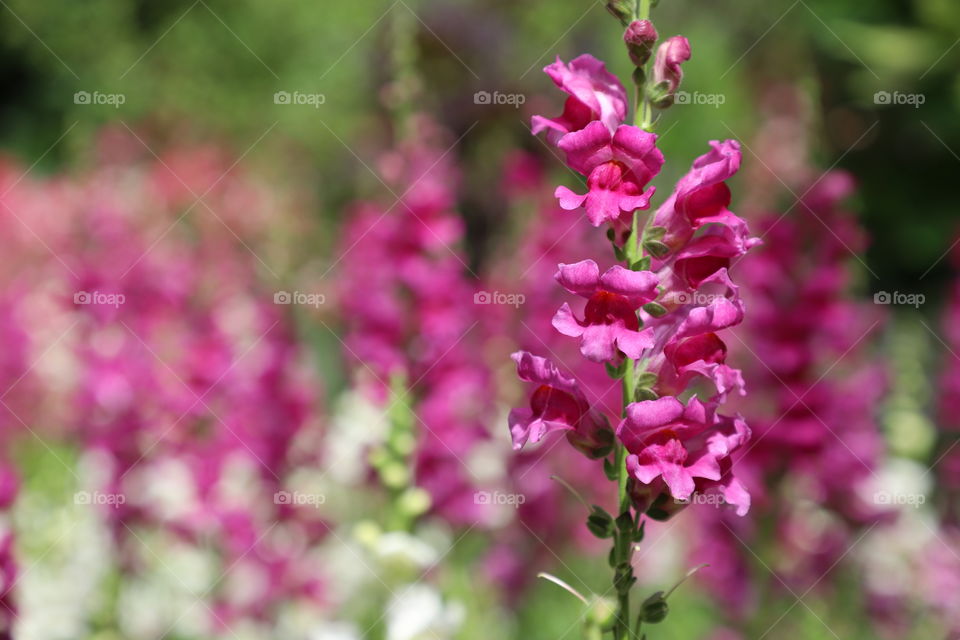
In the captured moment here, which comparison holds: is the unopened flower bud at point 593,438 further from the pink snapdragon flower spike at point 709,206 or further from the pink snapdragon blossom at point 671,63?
the pink snapdragon blossom at point 671,63

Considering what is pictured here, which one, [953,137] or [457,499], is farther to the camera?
[953,137]

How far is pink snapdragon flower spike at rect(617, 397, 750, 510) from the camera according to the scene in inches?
55.5

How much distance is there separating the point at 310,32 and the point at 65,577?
11817 millimetres

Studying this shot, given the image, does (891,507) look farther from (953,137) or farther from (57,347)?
(953,137)

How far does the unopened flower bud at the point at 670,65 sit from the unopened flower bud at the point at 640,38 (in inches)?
1.4

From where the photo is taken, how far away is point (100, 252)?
4.13 m

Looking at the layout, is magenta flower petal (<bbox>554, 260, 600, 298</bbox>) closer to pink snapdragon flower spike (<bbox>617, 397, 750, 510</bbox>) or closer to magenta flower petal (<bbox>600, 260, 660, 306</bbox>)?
magenta flower petal (<bbox>600, 260, 660, 306</bbox>)

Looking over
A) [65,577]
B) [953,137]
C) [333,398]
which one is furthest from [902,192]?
[65,577]

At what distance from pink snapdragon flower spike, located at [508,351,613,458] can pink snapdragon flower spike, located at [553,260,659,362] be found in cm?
9

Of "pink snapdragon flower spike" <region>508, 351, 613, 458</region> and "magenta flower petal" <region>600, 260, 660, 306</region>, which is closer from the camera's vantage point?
"magenta flower petal" <region>600, 260, 660, 306</region>

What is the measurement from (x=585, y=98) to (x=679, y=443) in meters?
0.56

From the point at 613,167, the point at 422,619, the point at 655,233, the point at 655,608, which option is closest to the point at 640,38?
the point at 613,167

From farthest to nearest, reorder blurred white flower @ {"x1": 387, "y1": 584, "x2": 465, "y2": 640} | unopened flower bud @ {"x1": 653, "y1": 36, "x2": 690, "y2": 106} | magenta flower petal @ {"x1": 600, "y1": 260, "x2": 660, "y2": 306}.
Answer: blurred white flower @ {"x1": 387, "y1": 584, "x2": 465, "y2": 640} → unopened flower bud @ {"x1": 653, "y1": 36, "x2": 690, "y2": 106} → magenta flower petal @ {"x1": 600, "y1": 260, "x2": 660, "y2": 306}

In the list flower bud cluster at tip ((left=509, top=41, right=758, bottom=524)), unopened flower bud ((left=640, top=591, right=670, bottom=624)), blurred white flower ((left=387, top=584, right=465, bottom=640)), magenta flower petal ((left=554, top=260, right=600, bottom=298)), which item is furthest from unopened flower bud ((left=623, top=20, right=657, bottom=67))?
blurred white flower ((left=387, top=584, right=465, bottom=640))
